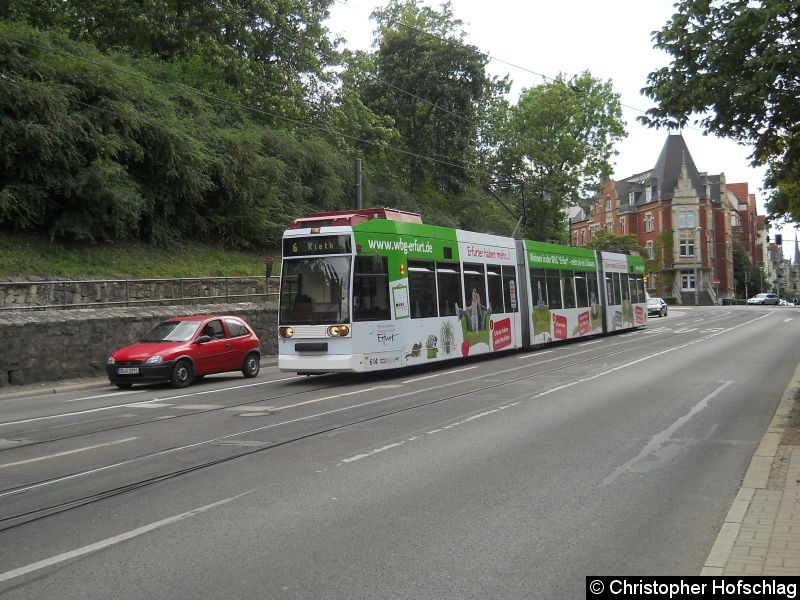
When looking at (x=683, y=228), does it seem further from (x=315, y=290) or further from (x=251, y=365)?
(x=315, y=290)

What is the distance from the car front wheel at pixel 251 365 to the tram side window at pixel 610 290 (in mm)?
17117

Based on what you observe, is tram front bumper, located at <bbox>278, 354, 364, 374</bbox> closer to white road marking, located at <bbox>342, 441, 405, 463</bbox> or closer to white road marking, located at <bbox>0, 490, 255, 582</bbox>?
white road marking, located at <bbox>342, 441, 405, 463</bbox>

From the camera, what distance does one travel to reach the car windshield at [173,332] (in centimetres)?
1807

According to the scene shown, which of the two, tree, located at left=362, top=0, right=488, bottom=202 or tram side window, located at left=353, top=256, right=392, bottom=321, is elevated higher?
tree, located at left=362, top=0, right=488, bottom=202

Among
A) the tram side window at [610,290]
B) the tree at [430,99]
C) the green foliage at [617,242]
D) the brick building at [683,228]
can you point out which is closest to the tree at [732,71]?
the tram side window at [610,290]

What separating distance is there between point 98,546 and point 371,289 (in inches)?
447

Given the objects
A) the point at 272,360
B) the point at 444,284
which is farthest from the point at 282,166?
the point at 444,284

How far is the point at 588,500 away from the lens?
648 centimetres

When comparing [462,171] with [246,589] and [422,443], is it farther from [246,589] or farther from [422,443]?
[246,589]

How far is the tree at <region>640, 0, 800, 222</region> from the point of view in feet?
33.6

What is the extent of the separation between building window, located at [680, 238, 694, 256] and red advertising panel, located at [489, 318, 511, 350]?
73298 millimetres

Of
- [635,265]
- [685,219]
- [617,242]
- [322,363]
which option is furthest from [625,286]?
[685,219]

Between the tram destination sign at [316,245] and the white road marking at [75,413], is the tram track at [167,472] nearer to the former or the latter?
the tram destination sign at [316,245]

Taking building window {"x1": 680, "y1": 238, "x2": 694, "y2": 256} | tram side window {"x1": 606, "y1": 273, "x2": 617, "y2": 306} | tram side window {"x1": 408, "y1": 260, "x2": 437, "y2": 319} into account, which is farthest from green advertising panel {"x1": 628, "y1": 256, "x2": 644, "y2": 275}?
building window {"x1": 680, "y1": 238, "x2": 694, "y2": 256}
